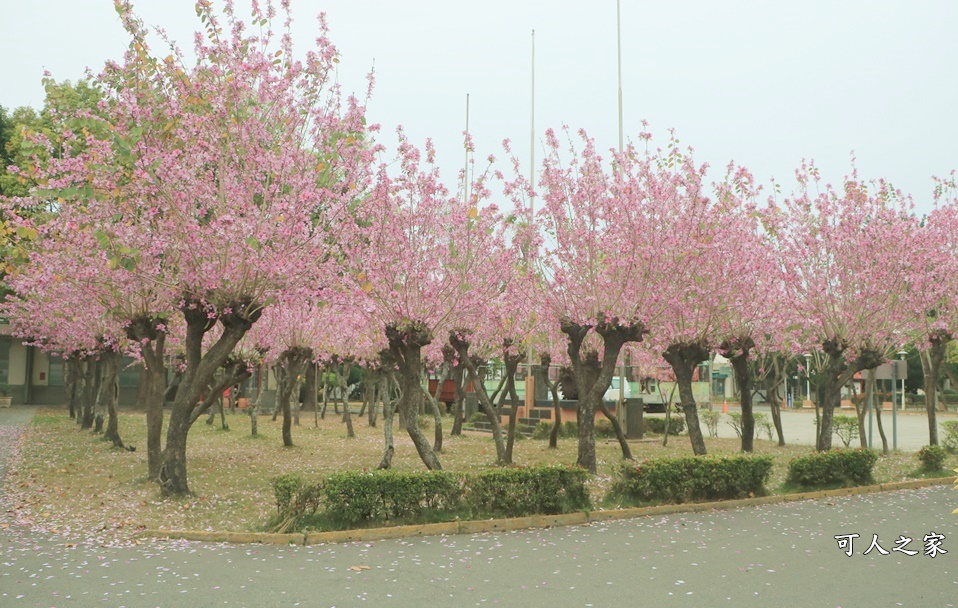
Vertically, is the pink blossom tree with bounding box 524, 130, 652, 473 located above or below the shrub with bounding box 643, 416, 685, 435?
above

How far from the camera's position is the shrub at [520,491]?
1117 cm

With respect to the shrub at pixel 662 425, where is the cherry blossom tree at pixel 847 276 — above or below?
above

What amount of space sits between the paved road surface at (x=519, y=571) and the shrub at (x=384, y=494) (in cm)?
74

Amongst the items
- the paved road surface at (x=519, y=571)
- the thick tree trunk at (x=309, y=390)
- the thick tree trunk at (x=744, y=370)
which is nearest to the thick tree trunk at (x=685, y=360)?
the thick tree trunk at (x=744, y=370)

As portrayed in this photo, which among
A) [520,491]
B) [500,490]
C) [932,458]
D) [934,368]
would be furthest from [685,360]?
[934,368]

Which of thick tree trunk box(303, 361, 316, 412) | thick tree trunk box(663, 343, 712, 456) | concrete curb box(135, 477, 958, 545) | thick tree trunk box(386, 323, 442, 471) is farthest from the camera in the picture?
thick tree trunk box(303, 361, 316, 412)

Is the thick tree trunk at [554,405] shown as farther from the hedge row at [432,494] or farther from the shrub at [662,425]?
the hedge row at [432,494]

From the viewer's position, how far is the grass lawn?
11.3 m

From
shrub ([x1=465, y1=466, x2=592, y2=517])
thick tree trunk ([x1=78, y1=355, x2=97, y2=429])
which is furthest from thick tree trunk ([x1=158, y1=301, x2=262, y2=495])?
thick tree trunk ([x1=78, y1=355, x2=97, y2=429])

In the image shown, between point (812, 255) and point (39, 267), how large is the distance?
55.6 feet

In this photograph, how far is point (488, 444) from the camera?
2481 centimetres

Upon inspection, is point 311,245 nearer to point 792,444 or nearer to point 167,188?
point 167,188

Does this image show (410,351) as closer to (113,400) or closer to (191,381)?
(191,381)

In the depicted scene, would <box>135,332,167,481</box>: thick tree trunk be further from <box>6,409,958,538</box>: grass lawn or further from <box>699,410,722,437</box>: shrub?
<box>699,410,722,437</box>: shrub
